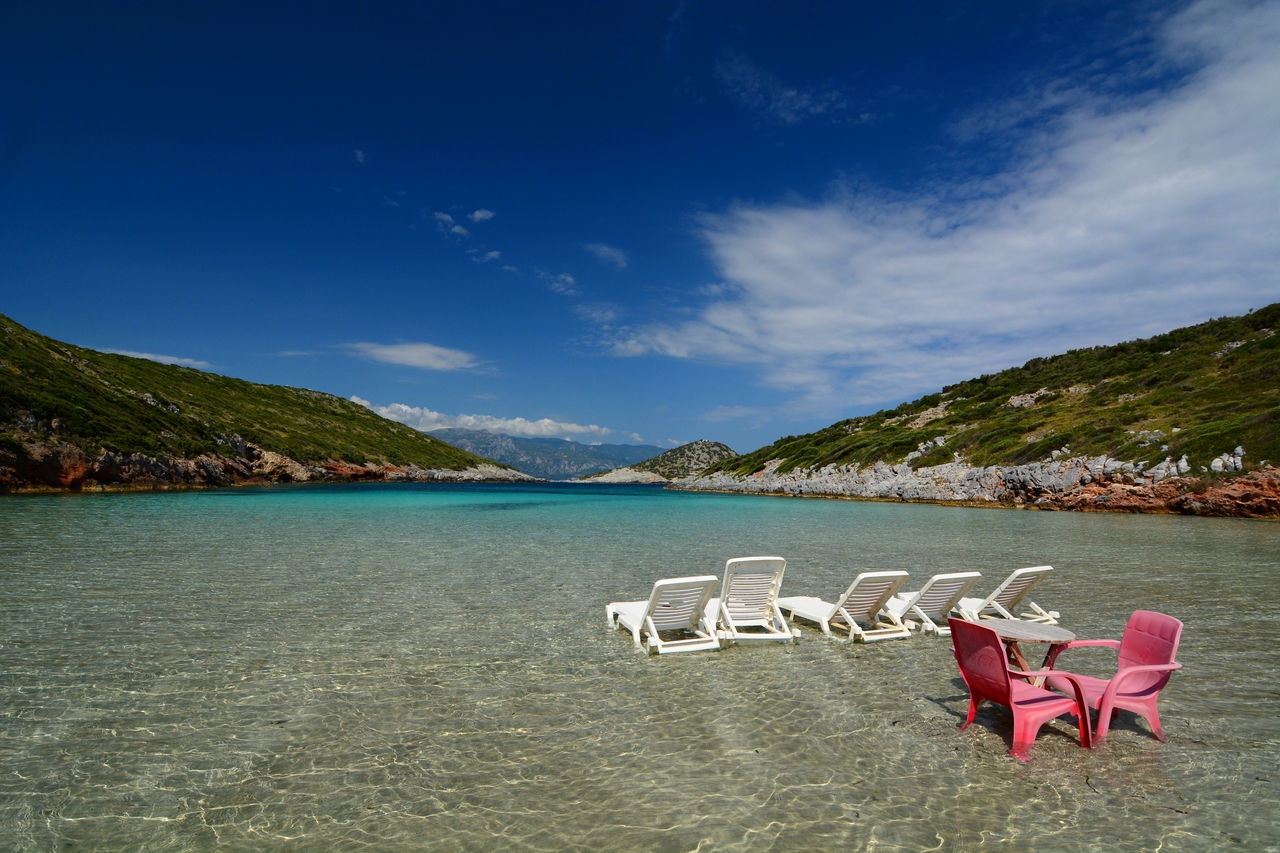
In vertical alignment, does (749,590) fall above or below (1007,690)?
above

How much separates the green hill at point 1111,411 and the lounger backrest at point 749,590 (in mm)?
39420

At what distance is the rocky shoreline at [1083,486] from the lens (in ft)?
105

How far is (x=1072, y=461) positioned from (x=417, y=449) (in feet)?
478

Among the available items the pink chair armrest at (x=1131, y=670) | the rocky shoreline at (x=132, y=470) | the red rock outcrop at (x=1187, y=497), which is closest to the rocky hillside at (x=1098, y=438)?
the red rock outcrop at (x=1187, y=497)

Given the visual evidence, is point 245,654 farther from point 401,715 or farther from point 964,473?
point 964,473

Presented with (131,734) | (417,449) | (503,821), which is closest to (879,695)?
(503,821)

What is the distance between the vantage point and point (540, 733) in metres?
6.10

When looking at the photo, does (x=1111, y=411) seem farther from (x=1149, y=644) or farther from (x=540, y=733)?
(x=540, y=733)

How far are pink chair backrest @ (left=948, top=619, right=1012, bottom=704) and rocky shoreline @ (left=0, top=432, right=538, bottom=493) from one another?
54.6 m

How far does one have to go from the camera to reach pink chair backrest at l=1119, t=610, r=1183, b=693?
19.3 feet

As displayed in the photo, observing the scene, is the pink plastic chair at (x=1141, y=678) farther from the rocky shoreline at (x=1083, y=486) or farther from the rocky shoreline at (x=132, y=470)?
the rocky shoreline at (x=132, y=470)

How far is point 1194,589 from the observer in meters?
13.5

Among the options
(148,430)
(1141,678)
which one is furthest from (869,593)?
(148,430)

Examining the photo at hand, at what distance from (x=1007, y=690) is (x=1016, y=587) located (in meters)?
5.76
